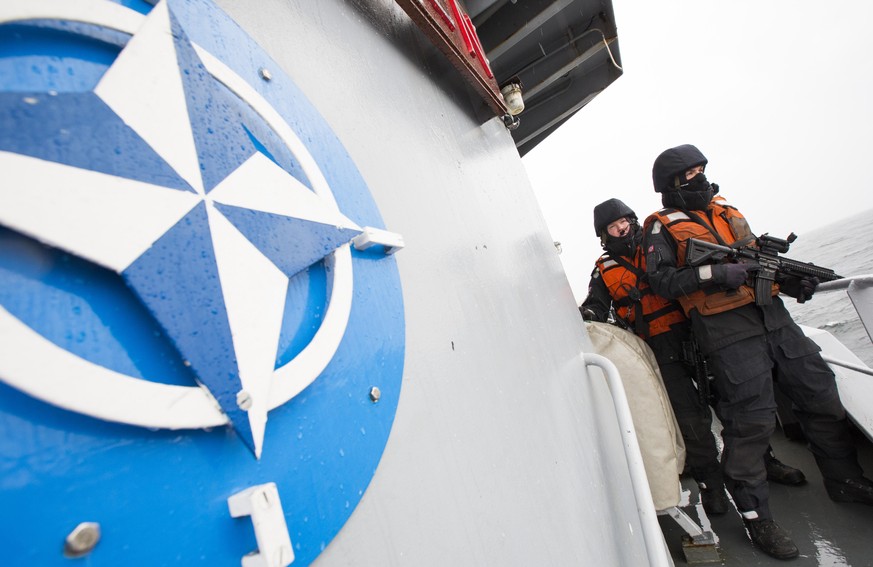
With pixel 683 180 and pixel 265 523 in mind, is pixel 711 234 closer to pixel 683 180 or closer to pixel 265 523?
pixel 683 180

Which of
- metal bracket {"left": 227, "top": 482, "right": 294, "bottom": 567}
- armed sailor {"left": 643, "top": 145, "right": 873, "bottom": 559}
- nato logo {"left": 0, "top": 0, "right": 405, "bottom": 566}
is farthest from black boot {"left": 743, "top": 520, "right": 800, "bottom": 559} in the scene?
metal bracket {"left": 227, "top": 482, "right": 294, "bottom": 567}

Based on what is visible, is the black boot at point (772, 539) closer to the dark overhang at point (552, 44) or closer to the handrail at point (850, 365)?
the handrail at point (850, 365)

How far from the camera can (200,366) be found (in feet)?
1.24

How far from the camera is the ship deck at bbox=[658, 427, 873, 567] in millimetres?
1719

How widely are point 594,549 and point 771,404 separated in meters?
1.46

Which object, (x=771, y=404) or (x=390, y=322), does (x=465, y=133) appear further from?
(x=771, y=404)

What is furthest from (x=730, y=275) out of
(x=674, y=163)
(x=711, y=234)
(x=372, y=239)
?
(x=372, y=239)

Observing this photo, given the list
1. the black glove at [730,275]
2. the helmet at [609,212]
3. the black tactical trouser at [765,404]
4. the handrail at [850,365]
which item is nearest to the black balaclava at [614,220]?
the helmet at [609,212]

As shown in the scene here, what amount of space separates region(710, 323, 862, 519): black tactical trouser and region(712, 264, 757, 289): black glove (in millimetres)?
285

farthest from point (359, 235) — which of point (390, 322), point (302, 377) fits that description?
point (302, 377)

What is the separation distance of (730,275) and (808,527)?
3.98ft

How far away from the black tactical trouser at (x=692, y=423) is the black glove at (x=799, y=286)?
0.65m

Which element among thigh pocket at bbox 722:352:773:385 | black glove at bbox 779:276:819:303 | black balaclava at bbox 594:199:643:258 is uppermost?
black balaclava at bbox 594:199:643:258

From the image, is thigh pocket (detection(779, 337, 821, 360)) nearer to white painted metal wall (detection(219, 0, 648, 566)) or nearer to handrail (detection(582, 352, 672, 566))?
white painted metal wall (detection(219, 0, 648, 566))
